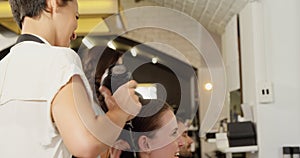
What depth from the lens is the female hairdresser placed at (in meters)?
0.83

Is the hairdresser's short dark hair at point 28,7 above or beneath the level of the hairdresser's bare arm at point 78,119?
above

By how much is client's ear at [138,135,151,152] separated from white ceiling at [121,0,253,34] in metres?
1.99

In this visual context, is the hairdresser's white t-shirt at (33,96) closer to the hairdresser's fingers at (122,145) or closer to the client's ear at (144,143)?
the hairdresser's fingers at (122,145)

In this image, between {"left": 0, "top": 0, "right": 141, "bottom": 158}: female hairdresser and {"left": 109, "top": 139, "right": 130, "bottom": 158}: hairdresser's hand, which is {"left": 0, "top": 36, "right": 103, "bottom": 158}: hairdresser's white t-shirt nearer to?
{"left": 0, "top": 0, "right": 141, "bottom": 158}: female hairdresser

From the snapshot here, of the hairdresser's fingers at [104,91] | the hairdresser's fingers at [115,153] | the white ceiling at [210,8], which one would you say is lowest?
the hairdresser's fingers at [115,153]

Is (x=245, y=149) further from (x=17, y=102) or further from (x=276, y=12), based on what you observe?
(x=17, y=102)

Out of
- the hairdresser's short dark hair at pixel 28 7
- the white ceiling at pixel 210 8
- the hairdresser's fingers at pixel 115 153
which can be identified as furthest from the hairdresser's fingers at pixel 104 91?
the white ceiling at pixel 210 8

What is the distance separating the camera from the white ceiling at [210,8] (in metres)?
3.62

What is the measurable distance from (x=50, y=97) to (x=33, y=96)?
0.05m

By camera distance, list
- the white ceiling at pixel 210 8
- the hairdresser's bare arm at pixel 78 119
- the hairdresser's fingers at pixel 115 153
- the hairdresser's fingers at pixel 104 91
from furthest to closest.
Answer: the white ceiling at pixel 210 8, the hairdresser's fingers at pixel 115 153, the hairdresser's fingers at pixel 104 91, the hairdresser's bare arm at pixel 78 119

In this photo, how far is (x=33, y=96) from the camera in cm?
90

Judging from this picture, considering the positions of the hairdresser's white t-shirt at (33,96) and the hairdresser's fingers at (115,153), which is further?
the hairdresser's fingers at (115,153)

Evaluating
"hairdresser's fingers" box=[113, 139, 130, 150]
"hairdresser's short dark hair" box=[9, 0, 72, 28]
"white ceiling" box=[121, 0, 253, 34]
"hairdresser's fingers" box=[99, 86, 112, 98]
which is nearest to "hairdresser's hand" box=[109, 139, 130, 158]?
"hairdresser's fingers" box=[113, 139, 130, 150]

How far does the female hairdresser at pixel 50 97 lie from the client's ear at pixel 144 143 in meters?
0.46
